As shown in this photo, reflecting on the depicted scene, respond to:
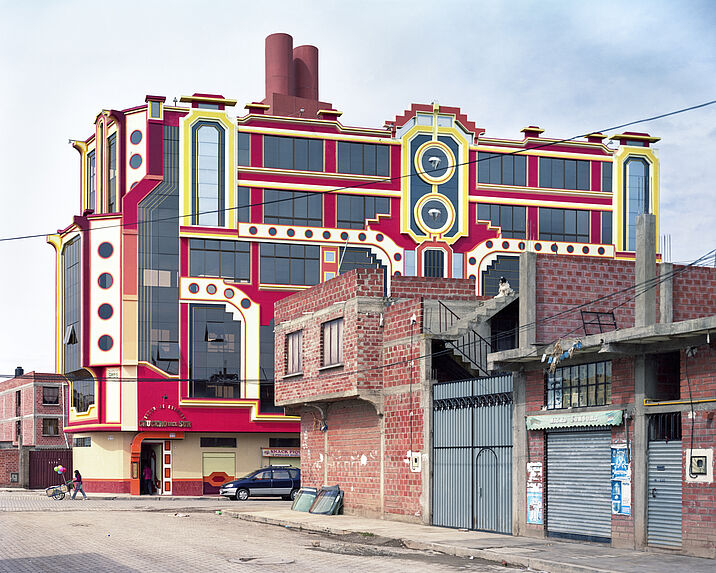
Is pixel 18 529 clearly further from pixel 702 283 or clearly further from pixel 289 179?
pixel 289 179

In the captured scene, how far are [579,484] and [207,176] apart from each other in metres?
37.4

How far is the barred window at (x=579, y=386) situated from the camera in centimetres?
2327

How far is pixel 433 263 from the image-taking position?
198 ft

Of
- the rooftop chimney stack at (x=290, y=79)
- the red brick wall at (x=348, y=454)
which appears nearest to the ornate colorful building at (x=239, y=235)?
the rooftop chimney stack at (x=290, y=79)

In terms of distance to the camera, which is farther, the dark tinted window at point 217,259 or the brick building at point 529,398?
the dark tinted window at point 217,259

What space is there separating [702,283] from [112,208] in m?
40.3

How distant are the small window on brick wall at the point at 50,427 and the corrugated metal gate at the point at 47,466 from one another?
14.5m

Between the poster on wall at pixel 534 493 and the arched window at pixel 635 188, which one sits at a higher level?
the arched window at pixel 635 188

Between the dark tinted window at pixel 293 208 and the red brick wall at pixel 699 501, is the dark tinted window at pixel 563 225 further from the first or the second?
the red brick wall at pixel 699 501

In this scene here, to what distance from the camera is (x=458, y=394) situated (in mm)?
28984

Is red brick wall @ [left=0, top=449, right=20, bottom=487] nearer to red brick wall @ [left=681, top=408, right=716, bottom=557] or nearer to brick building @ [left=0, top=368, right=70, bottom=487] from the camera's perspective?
brick building @ [left=0, top=368, right=70, bottom=487]

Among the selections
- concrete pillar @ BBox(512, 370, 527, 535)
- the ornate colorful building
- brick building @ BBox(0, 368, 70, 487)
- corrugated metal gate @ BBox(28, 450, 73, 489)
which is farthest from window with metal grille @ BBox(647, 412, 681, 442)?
brick building @ BBox(0, 368, 70, 487)

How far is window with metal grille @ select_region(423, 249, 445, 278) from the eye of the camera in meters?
60.3

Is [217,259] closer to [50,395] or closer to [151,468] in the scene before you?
[151,468]
